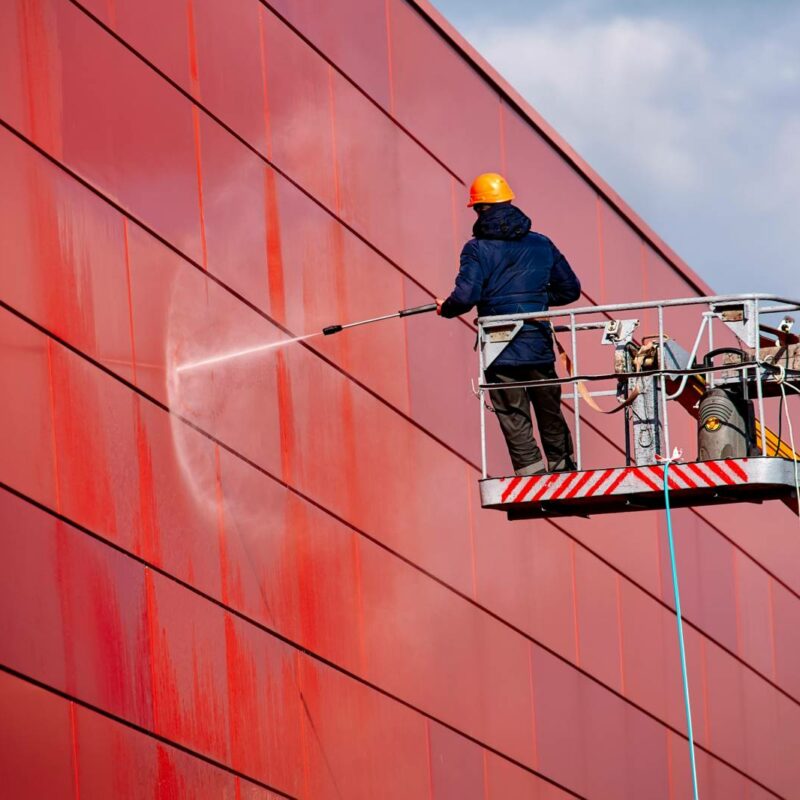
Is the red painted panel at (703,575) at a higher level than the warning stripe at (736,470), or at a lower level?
lower

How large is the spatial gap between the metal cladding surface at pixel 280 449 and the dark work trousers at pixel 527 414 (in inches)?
79.4

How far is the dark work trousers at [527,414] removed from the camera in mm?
11977

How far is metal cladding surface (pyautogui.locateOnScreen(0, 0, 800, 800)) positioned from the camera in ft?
36.2

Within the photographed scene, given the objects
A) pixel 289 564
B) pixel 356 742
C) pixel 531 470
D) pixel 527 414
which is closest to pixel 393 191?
pixel 527 414

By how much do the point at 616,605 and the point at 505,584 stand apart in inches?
91.1

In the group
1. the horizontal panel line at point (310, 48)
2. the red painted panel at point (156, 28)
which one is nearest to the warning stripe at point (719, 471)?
the horizontal panel line at point (310, 48)

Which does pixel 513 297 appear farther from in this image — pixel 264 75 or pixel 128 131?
pixel 264 75

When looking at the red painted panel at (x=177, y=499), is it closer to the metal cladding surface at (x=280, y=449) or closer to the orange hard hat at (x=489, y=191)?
the metal cladding surface at (x=280, y=449)

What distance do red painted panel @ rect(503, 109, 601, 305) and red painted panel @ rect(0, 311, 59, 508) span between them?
7160 millimetres

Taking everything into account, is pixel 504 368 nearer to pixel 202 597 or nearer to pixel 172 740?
pixel 202 597

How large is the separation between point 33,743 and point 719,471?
4.78m

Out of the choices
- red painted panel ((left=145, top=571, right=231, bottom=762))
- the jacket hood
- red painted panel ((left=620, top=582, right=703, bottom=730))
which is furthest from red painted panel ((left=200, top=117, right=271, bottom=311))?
red painted panel ((left=620, top=582, right=703, bottom=730))

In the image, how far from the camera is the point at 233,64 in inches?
520

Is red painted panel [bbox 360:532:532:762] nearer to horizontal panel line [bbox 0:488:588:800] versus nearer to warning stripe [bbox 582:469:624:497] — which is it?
horizontal panel line [bbox 0:488:588:800]
